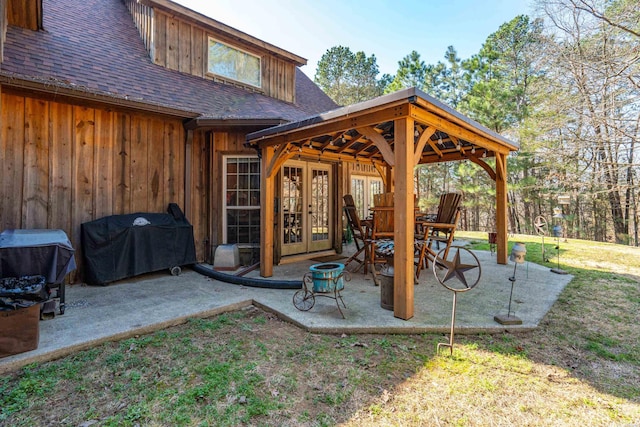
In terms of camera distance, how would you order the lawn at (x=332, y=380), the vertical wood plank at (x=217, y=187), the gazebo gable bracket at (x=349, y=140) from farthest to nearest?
the vertical wood plank at (x=217, y=187) → the gazebo gable bracket at (x=349, y=140) → the lawn at (x=332, y=380)

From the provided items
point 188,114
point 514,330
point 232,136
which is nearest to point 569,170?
point 514,330

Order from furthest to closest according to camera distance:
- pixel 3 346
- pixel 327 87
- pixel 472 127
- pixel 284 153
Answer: pixel 327 87 < pixel 284 153 < pixel 472 127 < pixel 3 346

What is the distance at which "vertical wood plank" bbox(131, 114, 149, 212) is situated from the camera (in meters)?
4.75

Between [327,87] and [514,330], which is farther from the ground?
[327,87]

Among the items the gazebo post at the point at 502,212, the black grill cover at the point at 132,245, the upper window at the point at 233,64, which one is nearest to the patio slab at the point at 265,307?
the black grill cover at the point at 132,245

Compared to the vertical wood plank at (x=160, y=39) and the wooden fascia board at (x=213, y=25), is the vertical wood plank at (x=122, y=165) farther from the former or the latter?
the wooden fascia board at (x=213, y=25)

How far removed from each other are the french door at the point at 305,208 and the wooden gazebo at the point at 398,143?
2.01 feet

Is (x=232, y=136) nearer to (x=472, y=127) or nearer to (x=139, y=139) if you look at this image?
(x=139, y=139)

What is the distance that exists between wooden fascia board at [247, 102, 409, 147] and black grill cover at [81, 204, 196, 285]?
76.1 inches

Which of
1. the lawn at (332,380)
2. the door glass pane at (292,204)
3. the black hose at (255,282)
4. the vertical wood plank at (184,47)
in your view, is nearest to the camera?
the lawn at (332,380)

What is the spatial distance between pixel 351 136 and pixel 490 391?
380cm

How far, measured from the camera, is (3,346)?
2199 millimetres

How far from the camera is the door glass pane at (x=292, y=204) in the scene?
566 cm

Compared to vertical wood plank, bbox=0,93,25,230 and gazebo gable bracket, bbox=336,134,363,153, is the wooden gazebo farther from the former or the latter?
vertical wood plank, bbox=0,93,25,230
